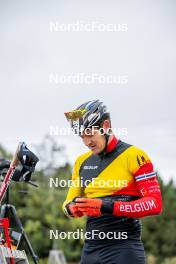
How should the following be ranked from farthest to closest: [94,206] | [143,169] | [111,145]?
[111,145]
[143,169]
[94,206]

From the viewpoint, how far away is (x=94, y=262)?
5102 millimetres

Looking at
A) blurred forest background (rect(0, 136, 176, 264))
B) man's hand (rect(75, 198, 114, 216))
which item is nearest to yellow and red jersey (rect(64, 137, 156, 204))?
man's hand (rect(75, 198, 114, 216))

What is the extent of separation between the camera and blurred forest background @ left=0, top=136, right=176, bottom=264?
37572 millimetres

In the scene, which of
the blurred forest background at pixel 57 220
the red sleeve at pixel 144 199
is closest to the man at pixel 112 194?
the red sleeve at pixel 144 199

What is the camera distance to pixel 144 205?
4887 millimetres

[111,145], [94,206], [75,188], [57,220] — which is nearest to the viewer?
[94,206]

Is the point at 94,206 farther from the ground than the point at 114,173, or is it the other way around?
the point at 114,173

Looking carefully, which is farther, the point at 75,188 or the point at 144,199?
the point at 75,188

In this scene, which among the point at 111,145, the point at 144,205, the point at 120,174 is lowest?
the point at 144,205

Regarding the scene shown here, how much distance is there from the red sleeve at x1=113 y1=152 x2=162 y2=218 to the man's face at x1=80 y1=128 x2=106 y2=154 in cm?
35

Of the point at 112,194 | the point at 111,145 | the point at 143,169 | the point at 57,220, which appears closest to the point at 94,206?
the point at 112,194

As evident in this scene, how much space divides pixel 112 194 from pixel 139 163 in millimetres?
306

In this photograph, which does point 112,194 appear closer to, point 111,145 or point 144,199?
point 144,199

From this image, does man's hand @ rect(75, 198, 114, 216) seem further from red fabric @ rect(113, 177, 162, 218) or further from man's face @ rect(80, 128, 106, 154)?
man's face @ rect(80, 128, 106, 154)
